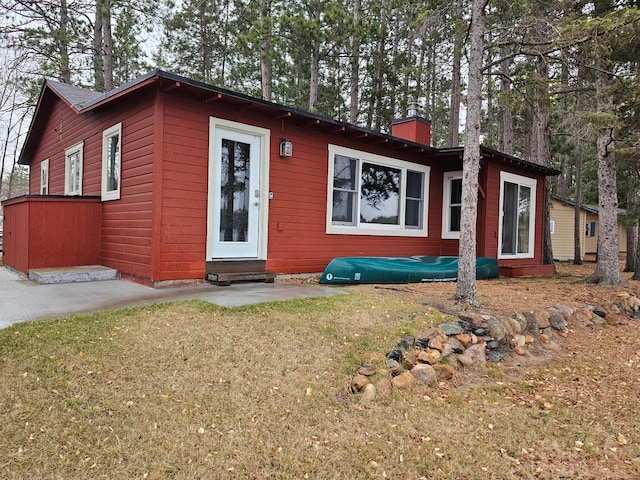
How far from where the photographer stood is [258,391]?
9.66ft

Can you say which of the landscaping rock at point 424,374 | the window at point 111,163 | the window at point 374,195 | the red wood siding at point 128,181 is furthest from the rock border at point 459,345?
the window at point 111,163

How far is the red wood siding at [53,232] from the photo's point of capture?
618 cm

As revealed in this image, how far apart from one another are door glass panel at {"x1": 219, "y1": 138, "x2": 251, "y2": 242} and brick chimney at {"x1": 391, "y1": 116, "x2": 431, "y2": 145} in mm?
4508

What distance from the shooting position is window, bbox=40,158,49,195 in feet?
33.6

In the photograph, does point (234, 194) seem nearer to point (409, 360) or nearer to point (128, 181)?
point (128, 181)

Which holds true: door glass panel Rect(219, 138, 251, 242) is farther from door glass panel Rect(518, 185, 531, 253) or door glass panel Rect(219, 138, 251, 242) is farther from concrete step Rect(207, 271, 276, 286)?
door glass panel Rect(518, 185, 531, 253)

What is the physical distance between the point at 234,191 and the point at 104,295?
2175 millimetres

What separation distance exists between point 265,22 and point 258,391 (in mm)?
9907

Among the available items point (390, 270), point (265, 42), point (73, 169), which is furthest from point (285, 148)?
point (265, 42)

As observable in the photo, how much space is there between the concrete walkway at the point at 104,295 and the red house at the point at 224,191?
0.37 metres

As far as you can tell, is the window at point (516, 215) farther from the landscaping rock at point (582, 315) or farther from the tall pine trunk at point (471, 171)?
the tall pine trunk at point (471, 171)

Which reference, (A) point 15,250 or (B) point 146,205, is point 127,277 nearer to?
(B) point 146,205

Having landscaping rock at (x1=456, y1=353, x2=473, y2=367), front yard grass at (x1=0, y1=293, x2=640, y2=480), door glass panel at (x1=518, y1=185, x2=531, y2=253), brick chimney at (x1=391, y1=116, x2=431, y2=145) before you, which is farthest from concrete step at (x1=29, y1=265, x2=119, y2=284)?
door glass panel at (x1=518, y1=185, x2=531, y2=253)

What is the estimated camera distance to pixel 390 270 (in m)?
6.81
